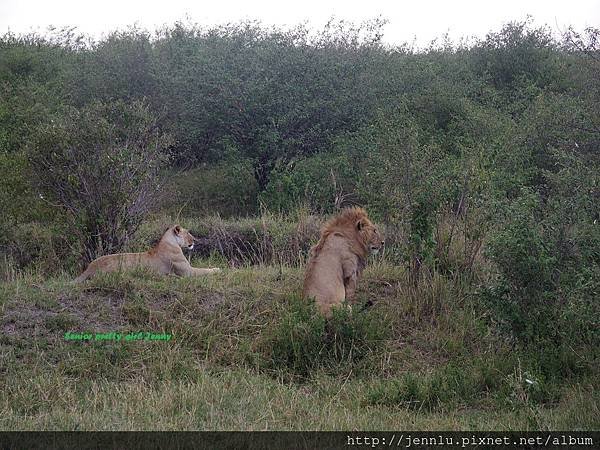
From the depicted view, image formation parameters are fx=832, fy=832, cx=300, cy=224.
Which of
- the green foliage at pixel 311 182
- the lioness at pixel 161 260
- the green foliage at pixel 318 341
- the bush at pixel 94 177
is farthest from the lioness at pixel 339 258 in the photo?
the green foliage at pixel 311 182

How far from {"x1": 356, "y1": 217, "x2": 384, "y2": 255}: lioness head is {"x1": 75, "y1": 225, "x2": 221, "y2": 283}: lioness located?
250 centimetres

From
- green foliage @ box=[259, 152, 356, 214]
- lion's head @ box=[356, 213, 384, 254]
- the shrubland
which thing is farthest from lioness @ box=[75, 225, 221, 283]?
green foliage @ box=[259, 152, 356, 214]

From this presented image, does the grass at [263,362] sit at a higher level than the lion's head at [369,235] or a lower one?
lower

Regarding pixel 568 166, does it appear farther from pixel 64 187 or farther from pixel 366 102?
pixel 366 102

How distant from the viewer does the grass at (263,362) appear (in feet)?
23.5

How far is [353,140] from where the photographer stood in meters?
20.2

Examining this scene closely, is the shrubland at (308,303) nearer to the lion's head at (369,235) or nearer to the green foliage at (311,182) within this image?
the green foliage at (311,182)

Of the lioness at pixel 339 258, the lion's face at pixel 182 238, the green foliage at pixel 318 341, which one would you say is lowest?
the green foliage at pixel 318 341

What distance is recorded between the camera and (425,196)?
1070 cm

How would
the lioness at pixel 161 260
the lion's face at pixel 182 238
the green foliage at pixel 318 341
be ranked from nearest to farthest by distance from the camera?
1. the green foliage at pixel 318 341
2. the lioness at pixel 161 260
3. the lion's face at pixel 182 238

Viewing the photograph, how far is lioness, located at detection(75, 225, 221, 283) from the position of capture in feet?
36.4

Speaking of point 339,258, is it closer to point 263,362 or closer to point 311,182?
point 263,362

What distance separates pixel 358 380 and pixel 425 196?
299 cm

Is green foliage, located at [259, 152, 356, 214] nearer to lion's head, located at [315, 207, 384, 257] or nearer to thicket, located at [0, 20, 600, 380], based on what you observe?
thicket, located at [0, 20, 600, 380]
